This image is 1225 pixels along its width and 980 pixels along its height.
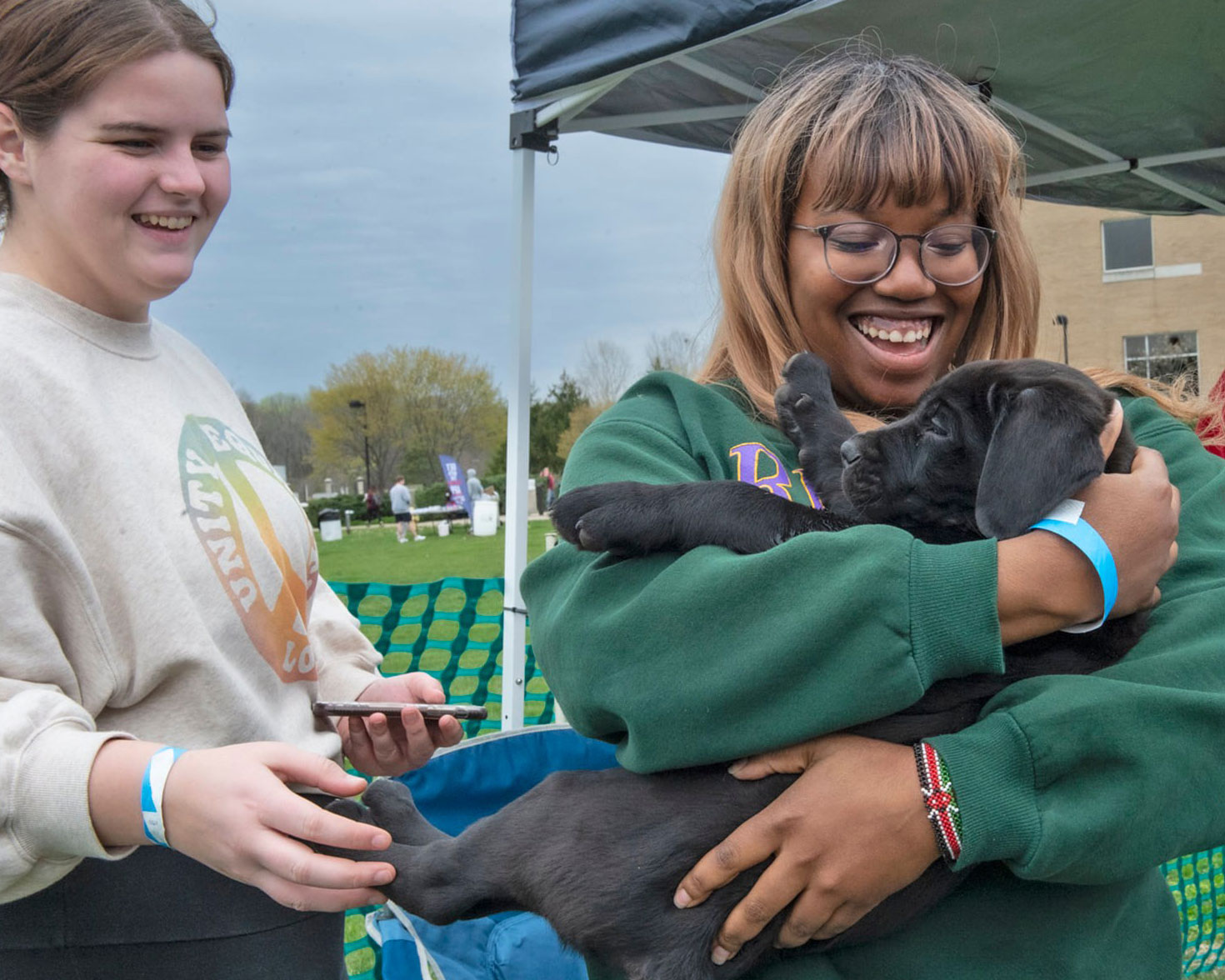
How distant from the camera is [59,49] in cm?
162

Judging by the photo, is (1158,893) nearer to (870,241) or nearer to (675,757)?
(675,757)

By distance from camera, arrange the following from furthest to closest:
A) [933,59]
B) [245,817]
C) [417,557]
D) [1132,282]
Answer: [1132,282] < [417,557] < [933,59] < [245,817]

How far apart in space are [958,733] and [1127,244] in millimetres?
39599

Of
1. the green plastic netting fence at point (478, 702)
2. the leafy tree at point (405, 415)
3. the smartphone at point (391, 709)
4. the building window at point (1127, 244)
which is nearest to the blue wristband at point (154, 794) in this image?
the smartphone at point (391, 709)

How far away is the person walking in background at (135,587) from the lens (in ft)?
4.33

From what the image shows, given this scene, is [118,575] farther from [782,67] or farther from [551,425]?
[551,425]

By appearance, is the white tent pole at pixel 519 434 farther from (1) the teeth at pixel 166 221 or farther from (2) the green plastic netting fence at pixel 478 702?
(1) the teeth at pixel 166 221

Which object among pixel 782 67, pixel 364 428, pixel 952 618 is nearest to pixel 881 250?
pixel 952 618

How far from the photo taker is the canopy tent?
3.82 meters

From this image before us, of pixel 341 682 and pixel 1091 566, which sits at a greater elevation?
pixel 1091 566

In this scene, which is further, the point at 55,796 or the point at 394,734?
the point at 394,734

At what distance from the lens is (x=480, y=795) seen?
9.63 ft

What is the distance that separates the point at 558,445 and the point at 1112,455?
54.3 m

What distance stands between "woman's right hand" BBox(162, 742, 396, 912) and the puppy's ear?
1.04m
